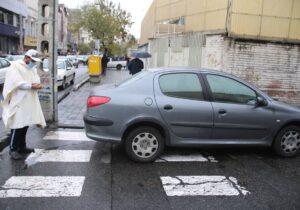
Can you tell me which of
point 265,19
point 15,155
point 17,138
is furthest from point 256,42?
point 15,155

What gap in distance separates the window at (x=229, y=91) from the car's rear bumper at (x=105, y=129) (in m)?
1.75

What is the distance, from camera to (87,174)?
4754 millimetres

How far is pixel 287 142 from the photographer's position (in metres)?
5.84

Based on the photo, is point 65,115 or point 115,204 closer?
point 115,204

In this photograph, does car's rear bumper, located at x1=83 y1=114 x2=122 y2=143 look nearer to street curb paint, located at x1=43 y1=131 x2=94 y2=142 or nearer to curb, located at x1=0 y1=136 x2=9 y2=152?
street curb paint, located at x1=43 y1=131 x2=94 y2=142

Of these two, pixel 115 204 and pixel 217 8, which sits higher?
pixel 217 8

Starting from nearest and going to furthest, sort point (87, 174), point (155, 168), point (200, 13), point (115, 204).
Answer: point (115, 204) < point (87, 174) < point (155, 168) < point (200, 13)

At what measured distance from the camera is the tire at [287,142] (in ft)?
19.0

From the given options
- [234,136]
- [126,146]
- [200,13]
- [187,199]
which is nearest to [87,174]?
[126,146]

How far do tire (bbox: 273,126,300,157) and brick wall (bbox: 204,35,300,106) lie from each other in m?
5.64

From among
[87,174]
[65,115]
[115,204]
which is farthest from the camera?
[65,115]

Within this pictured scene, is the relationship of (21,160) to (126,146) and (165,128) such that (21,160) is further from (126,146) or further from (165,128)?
(165,128)

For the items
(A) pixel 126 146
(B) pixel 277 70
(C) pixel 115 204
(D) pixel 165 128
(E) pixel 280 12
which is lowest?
(C) pixel 115 204

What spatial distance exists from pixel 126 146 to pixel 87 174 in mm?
805
